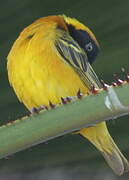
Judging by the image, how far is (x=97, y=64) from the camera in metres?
0.99

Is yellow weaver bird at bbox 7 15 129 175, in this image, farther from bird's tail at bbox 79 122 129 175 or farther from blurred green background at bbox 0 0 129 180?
blurred green background at bbox 0 0 129 180

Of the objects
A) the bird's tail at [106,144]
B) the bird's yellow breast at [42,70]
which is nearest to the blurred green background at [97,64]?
the bird's tail at [106,144]

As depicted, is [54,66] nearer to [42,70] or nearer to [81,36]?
[42,70]

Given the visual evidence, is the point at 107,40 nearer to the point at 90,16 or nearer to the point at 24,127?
the point at 90,16

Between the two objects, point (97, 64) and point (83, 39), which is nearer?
→ point (97, 64)

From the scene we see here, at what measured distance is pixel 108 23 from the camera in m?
0.87

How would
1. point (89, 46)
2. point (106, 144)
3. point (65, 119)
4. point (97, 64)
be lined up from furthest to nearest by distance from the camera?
point (89, 46) → point (106, 144) → point (97, 64) → point (65, 119)

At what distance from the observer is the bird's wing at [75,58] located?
1324 millimetres

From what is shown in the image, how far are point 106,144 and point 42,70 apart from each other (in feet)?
0.90

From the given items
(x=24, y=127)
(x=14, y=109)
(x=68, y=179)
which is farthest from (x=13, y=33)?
(x=68, y=179)

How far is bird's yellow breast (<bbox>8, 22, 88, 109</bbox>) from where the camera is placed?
1307 millimetres

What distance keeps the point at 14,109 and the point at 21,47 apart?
0.42 metres

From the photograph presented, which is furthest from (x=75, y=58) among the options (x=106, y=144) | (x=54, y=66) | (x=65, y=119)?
(x=65, y=119)

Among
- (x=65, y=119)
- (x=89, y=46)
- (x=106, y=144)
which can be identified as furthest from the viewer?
(x=89, y=46)
